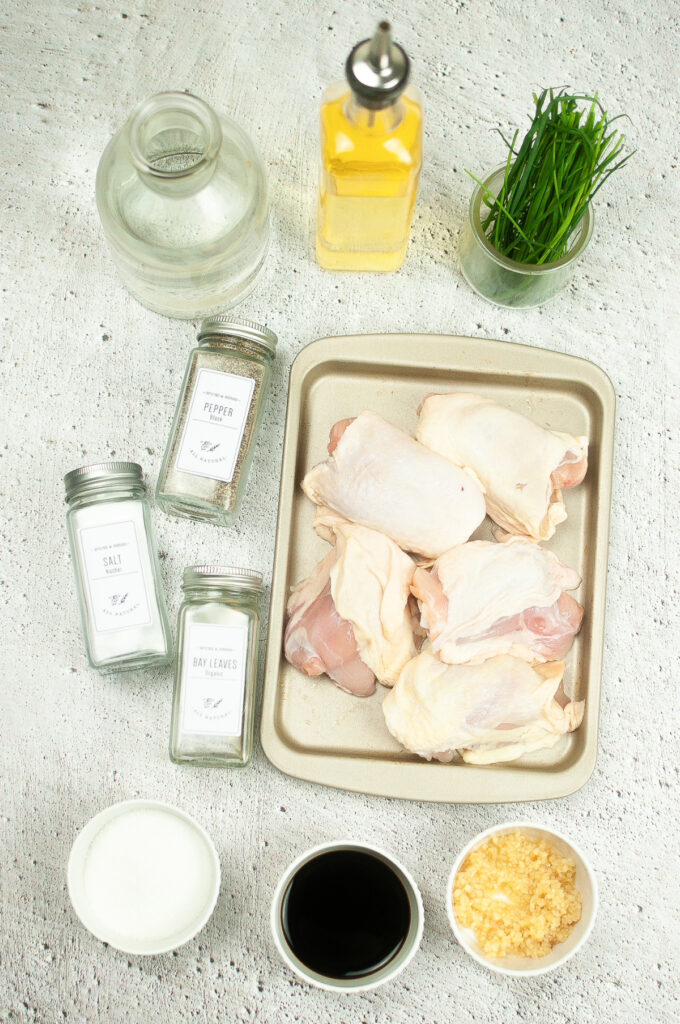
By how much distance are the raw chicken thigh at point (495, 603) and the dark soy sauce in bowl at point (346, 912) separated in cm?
29

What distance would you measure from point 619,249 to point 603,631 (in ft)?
1.93

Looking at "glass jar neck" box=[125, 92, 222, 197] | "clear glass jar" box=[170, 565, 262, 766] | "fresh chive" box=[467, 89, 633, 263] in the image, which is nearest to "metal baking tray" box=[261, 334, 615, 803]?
"clear glass jar" box=[170, 565, 262, 766]

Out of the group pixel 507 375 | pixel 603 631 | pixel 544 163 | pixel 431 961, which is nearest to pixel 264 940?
pixel 431 961

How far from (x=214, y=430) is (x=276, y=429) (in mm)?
132

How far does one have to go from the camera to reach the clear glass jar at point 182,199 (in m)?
0.96

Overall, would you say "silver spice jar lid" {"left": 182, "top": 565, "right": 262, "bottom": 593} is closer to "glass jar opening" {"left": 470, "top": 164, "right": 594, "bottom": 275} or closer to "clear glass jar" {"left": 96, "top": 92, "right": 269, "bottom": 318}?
"clear glass jar" {"left": 96, "top": 92, "right": 269, "bottom": 318}

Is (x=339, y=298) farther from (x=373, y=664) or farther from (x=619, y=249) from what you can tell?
(x=373, y=664)

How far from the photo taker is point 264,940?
3.71 ft

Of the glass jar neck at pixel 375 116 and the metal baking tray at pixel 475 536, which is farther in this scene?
the metal baking tray at pixel 475 536

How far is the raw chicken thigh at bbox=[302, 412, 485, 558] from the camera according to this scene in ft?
3.43

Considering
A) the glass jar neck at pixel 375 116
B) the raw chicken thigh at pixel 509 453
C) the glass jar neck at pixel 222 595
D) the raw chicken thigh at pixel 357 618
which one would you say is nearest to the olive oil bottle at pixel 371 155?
the glass jar neck at pixel 375 116

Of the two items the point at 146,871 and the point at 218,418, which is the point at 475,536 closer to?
the point at 218,418

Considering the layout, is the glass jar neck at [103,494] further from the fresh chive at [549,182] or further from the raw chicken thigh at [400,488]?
the fresh chive at [549,182]

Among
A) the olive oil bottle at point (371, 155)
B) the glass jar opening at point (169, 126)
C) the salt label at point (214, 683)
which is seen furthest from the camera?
the salt label at point (214, 683)
